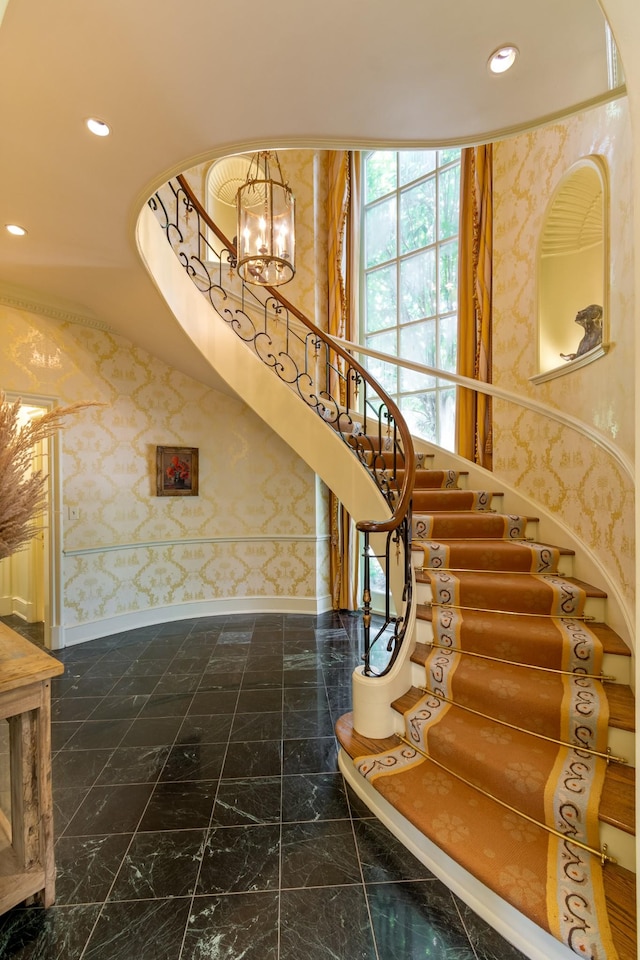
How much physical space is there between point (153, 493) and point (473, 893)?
3996mm

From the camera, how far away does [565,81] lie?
1457mm

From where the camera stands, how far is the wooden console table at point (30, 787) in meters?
1.31

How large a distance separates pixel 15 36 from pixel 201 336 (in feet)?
7.48

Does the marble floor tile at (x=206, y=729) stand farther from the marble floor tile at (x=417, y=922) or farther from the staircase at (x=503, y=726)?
the marble floor tile at (x=417, y=922)

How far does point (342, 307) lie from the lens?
4.77 m

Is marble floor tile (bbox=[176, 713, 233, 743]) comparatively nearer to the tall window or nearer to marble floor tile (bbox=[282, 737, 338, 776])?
marble floor tile (bbox=[282, 737, 338, 776])

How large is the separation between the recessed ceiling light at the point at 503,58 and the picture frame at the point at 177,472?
12.9ft

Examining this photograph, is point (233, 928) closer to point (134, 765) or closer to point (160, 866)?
point (160, 866)

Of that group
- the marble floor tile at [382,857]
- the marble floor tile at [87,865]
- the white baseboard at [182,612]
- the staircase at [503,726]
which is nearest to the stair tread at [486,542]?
the staircase at [503,726]

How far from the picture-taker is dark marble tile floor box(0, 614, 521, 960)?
128 cm

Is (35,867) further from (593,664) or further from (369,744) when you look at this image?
(593,664)

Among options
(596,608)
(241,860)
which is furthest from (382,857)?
(596,608)

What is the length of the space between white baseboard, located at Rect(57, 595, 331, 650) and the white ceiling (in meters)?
3.43

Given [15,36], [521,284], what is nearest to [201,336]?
[15,36]
